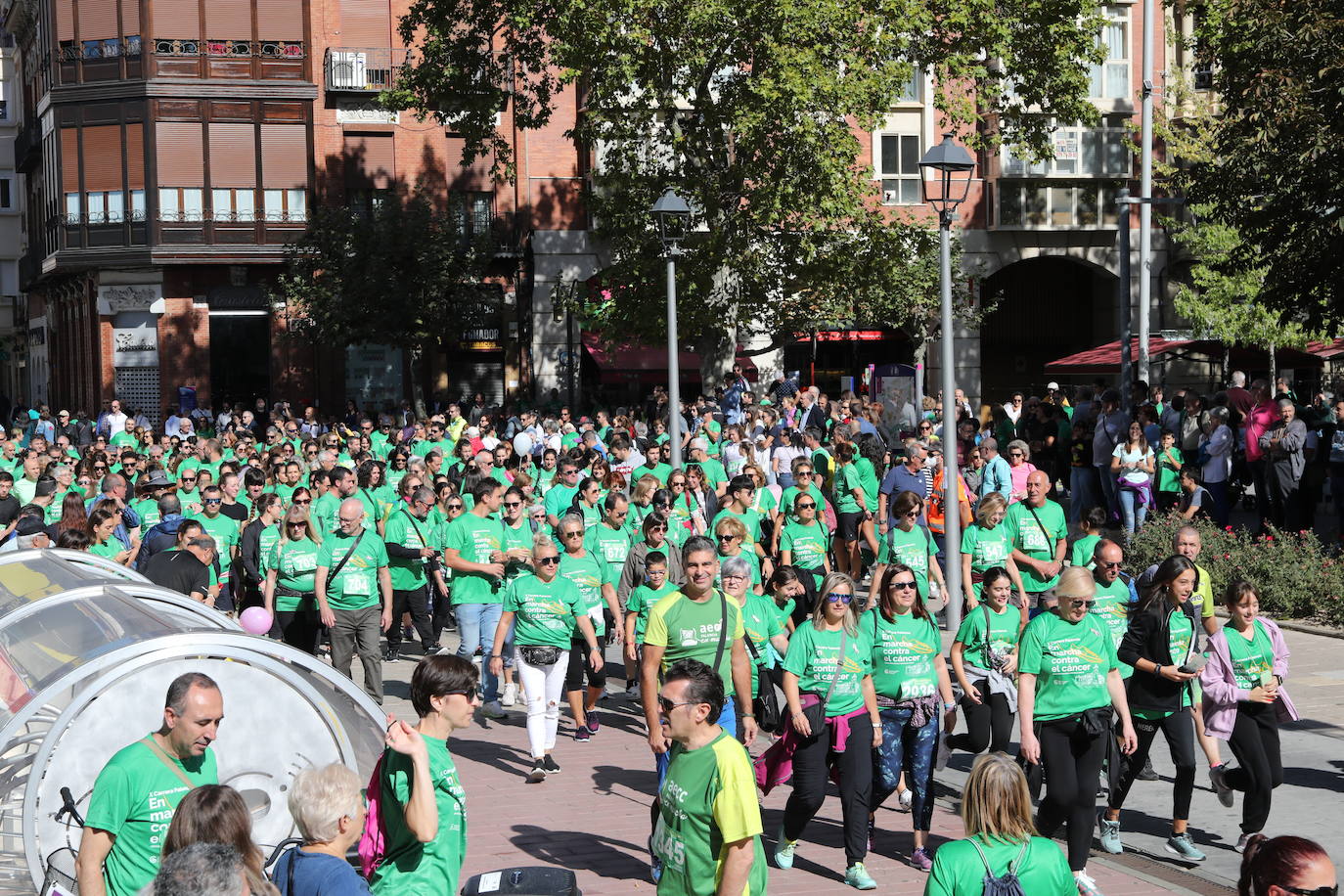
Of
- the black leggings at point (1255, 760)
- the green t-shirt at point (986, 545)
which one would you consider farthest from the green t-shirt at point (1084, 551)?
the black leggings at point (1255, 760)

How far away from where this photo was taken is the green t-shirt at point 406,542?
15.2 m

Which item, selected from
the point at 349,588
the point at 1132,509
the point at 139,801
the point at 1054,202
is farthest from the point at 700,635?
the point at 1054,202

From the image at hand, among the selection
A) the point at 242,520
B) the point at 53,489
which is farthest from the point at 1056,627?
the point at 53,489

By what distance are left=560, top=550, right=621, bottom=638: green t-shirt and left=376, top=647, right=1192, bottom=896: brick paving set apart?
3.36 feet

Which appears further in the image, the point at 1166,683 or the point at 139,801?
the point at 1166,683

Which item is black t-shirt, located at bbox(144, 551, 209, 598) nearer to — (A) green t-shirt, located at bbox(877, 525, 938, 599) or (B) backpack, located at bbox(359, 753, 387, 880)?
(A) green t-shirt, located at bbox(877, 525, 938, 599)

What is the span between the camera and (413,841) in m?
6.04

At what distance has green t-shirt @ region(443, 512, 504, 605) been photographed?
13.9 m

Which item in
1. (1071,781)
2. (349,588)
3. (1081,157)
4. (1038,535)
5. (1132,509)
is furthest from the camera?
(1081,157)

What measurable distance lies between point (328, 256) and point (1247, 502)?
25346 mm

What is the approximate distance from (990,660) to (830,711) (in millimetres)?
1261

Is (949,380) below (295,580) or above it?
above

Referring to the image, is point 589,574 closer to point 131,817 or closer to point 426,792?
point 131,817

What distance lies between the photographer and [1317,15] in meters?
20.8
